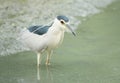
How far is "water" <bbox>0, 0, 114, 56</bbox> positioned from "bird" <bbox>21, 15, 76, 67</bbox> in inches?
42.4

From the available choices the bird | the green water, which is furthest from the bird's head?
the green water

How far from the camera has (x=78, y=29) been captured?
1079 centimetres

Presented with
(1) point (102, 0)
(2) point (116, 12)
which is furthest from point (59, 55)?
(1) point (102, 0)

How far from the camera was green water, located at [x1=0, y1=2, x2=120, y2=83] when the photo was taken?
772 cm

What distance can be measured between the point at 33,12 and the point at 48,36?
3632mm

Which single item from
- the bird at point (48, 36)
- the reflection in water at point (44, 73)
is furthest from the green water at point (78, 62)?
the bird at point (48, 36)

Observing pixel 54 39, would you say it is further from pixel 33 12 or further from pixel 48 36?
pixel 33 12

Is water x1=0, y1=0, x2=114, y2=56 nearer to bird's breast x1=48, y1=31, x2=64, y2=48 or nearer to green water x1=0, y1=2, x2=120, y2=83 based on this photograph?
green water x1=0, y1=2, x2=120, y2=83

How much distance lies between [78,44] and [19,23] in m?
1.70

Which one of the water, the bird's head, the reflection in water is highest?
the bird's head

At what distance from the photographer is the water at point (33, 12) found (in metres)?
10.0

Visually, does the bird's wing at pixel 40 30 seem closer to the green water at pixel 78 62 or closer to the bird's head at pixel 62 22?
the bird's head at pixel 62 22

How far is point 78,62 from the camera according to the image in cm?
855

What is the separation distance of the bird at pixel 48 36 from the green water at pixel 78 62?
336 millimetres
